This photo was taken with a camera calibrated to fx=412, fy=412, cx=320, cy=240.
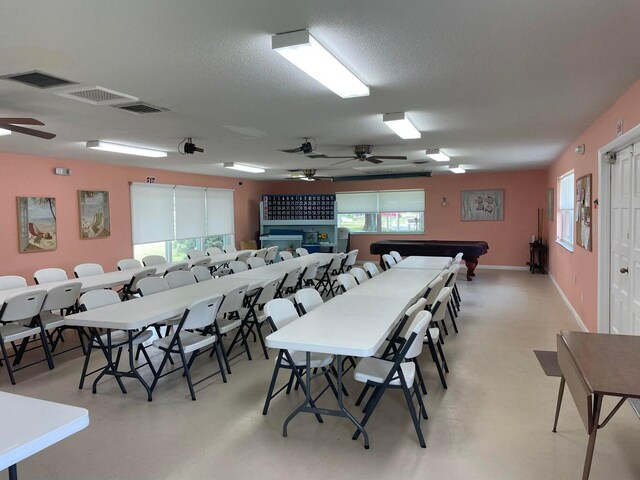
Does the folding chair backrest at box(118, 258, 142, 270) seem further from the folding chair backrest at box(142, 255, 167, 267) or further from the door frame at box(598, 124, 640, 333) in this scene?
the door frame at box(598, 124, 640, 333)

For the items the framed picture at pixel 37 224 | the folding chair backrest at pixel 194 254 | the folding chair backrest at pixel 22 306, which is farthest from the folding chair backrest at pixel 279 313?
the framed picture at pixel 37 224

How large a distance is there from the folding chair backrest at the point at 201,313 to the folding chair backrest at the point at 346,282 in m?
1.46

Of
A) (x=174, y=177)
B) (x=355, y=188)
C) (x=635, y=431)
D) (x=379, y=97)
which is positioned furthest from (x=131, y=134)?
(x=355, y=188)

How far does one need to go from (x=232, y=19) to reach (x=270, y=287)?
10.2 ft

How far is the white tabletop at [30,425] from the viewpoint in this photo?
4.13 feet

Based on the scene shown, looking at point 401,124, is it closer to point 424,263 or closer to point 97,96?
point 97,96

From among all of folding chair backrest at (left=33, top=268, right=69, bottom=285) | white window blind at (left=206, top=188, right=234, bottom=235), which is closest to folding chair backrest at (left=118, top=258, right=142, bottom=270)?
folding chair backrest at (left=33, top=268, right=69, bottom=285)

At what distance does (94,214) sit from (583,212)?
7.49 meters

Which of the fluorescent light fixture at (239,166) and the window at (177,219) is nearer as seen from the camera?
the fluorescent light fixture at (239,166)

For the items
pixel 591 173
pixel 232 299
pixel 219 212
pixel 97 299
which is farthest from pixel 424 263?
pixel 219 212

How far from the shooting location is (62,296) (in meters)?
4.29

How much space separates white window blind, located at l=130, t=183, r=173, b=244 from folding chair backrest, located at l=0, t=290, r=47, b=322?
160 inches

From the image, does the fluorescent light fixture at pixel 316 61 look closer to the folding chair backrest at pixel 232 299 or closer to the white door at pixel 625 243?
the folding chair backrest at pixel 232 299

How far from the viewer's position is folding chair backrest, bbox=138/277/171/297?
4.25 m
